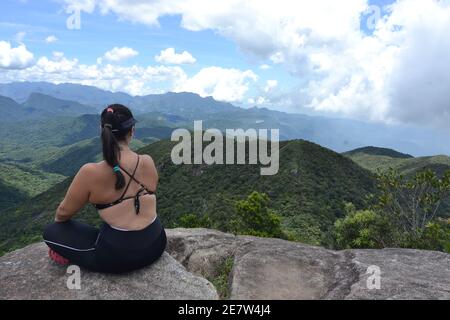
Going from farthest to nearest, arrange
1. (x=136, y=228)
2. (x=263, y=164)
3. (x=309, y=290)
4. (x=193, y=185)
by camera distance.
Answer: (x=263, y=164) < (x=193, y=185) < (x=309, y=290) < (x=136, y=228)

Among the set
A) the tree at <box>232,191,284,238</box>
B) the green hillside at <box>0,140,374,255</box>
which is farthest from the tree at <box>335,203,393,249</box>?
the green hillside at <box>0,140,374,255</box>

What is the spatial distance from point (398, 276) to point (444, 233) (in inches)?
964

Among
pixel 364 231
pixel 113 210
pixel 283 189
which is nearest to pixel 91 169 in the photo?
pixel 113 210

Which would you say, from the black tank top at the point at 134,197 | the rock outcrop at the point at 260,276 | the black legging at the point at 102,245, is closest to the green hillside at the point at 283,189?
the rock outcrop at the point at 260,276

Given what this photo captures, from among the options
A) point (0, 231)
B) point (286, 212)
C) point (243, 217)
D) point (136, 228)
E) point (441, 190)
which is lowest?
point (0, 231)

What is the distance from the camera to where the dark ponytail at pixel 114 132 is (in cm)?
677

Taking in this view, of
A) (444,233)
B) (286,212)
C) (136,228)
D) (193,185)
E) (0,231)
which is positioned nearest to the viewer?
(136,228)

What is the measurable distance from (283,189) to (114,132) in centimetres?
8684

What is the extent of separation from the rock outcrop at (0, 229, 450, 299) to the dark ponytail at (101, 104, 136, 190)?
6.85 feet

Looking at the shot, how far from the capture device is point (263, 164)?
404 feet

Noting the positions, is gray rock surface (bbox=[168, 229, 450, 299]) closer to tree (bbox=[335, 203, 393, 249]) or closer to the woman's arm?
the woman's arm

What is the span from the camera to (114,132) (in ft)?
23.3

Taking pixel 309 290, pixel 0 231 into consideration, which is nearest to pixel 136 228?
pixel 309 290
